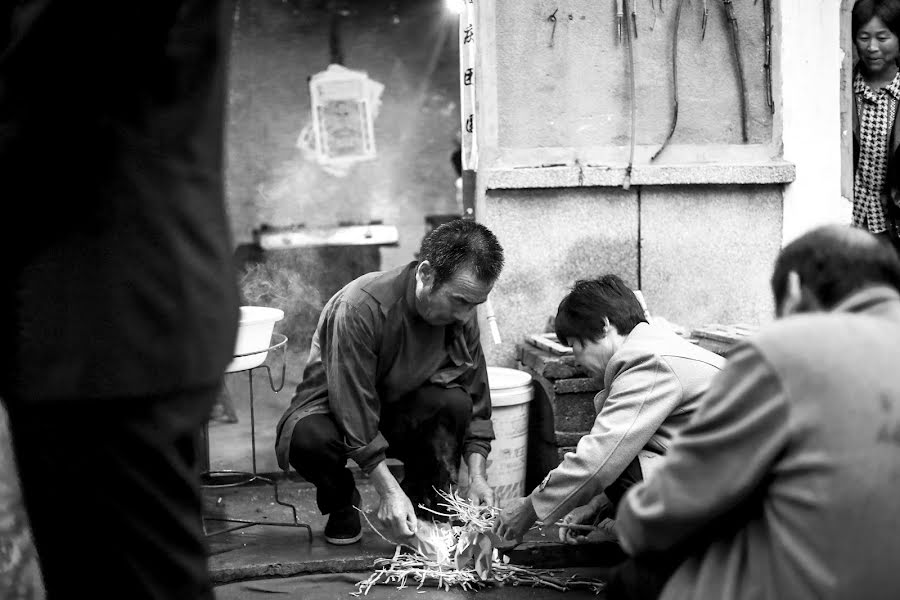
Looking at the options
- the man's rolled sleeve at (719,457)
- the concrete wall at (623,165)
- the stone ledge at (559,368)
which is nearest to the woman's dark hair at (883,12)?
the concrete wall at (623,165)

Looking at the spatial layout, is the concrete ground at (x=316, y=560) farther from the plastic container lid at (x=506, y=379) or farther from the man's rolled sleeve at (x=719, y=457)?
the man's rolled sleeve at (x=719, y=457)

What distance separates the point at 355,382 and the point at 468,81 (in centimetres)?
231

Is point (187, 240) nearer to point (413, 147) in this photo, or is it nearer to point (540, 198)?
point (540, 198)

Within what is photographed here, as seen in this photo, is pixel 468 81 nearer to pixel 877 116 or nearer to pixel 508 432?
pixel 508 432

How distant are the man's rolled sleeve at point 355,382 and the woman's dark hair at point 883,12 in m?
3.73

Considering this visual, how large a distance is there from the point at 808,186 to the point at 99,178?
5547 mm

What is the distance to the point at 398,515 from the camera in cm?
432

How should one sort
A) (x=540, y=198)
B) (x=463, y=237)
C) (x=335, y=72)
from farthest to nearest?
(x=335, y=72) < (x=540, y=198) < (x=463, y=237)

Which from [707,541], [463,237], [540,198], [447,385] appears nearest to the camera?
[707,541]

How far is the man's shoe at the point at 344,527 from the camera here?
4.83 meters

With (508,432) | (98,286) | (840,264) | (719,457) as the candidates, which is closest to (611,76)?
(508,432)

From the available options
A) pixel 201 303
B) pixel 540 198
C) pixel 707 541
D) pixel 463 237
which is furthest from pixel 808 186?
pixel 201 303

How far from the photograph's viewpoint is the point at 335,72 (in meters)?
6.57

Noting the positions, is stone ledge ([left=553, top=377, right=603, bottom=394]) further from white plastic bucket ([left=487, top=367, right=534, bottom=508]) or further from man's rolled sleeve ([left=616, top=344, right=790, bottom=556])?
man's rolled sleeve ([left=616, top=344, right=790, bottom=556])
